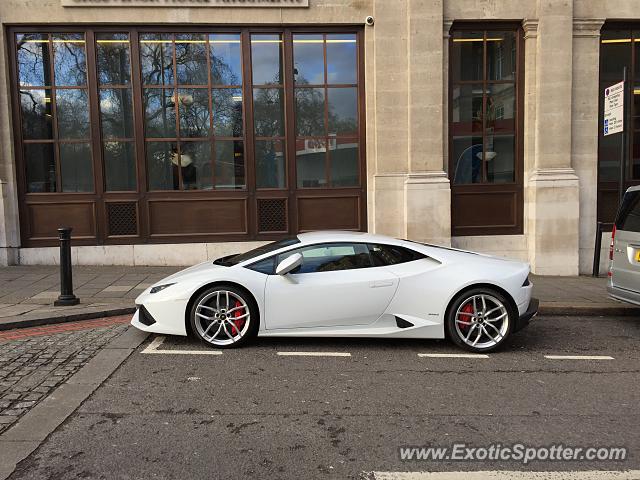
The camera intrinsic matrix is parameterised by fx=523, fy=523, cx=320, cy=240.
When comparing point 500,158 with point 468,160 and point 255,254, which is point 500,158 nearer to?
point 468,160

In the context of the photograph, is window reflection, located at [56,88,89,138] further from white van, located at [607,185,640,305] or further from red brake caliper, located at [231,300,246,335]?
white van, located at [607,185,640,305]

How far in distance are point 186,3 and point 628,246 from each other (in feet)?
29.0

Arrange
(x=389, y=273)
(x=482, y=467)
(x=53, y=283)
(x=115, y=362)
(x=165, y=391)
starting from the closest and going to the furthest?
(x=482, y=467) < (x=165, y=391) < (x=115, y=362) < (x=389, y=273) < (x=53, y=283)

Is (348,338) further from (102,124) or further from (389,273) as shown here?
(102,124)

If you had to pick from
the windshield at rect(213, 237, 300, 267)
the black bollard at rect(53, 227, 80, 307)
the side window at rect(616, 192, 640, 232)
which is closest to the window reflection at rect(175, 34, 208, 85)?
the black bollard at rect(53, 227, 80, 307)

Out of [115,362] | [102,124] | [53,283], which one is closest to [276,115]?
[102,124]

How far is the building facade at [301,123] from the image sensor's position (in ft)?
34.3

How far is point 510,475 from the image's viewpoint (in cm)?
305

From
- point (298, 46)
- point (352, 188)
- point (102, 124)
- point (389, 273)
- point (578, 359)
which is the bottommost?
point (578, 359)

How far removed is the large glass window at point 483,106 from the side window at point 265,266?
262 inches

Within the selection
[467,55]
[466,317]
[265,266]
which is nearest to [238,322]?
[265,266]

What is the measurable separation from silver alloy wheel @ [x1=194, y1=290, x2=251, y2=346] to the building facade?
539cm

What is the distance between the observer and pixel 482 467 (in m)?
3.13

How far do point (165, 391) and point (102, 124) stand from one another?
310 inches
